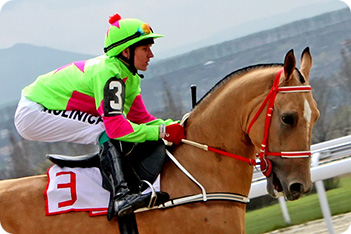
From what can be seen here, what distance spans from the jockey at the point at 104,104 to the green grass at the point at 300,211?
8.67 ft

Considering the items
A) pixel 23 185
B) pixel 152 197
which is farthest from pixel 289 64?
pixel 23 185

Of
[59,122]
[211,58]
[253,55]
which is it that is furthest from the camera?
[211,58]

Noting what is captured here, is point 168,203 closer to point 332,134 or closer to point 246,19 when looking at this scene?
point 332,134

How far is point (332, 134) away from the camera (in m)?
7.16

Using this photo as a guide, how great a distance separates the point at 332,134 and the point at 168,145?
4.23 metres

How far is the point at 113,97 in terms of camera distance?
3162mm

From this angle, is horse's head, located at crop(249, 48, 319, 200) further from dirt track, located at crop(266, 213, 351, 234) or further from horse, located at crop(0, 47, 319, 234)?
dirt track, located at crop(266, 213, 351, 234)

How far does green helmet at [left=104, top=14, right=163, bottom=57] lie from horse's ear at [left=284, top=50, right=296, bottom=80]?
2.66ft

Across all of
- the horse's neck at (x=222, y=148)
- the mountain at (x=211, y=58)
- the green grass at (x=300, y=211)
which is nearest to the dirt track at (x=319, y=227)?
the green grass at (x=300, y=211)

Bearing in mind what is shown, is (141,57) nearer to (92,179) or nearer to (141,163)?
(141,163)

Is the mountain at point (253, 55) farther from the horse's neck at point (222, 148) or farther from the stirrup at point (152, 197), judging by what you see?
the stirrup at point (152, 197)

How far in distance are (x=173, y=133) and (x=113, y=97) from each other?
17.8 inches

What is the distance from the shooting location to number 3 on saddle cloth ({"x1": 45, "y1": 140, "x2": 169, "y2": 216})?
327cm

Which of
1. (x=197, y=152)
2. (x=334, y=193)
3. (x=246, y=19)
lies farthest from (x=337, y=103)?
(x=197, y=152)
